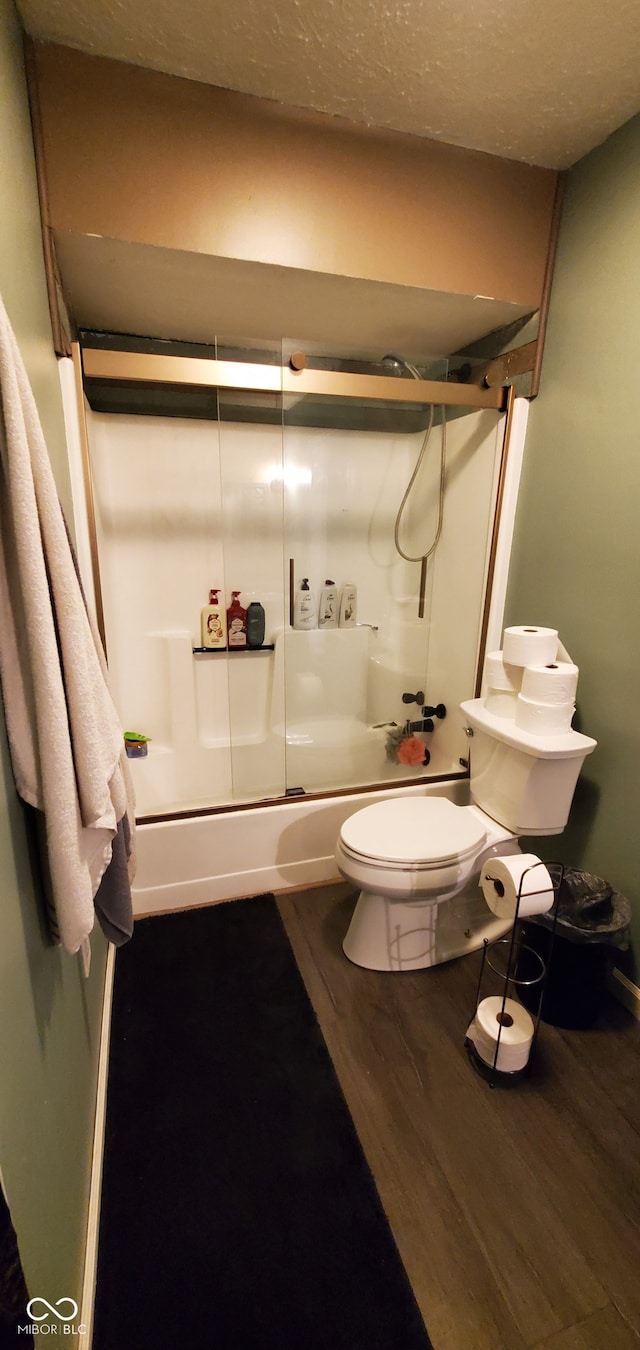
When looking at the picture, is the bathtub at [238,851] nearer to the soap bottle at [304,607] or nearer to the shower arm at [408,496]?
the soap bottle at [304,607]

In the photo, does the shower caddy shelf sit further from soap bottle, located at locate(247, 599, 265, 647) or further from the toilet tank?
the toilet tank

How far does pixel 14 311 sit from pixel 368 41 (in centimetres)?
106

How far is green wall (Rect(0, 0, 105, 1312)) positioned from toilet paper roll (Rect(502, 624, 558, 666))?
1.32 m

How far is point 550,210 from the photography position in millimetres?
1658

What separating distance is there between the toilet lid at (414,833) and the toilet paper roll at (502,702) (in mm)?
347

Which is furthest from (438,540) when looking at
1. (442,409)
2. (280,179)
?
(280,179)

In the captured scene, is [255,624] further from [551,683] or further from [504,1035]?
[504,1035]

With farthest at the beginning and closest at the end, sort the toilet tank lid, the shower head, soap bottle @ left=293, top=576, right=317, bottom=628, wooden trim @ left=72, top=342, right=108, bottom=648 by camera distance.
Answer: soap bottle @ left=293, top=576, right=317, bottom=628 → the shower head → wooden trim @ left=72, top=342, right=108, bottom=648 → the toilet tank lid

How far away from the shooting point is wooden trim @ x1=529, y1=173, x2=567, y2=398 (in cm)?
165

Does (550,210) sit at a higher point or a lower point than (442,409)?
higher

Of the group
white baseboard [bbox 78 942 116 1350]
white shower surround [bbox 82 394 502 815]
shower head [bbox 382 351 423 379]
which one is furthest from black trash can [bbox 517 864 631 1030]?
shower head [bbox 382 351 423 379]

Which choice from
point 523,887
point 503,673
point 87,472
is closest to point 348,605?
point 503,673

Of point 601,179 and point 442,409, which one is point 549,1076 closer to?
point 442,409

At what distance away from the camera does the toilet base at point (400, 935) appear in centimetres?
164
